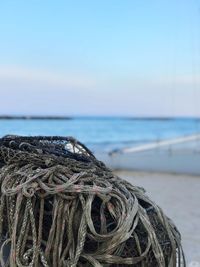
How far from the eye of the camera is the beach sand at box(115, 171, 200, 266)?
9.44ft

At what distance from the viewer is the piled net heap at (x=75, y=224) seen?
1303 mm

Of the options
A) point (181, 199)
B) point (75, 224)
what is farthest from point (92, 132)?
point (75, 224)

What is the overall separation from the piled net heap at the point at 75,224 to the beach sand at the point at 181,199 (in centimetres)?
118

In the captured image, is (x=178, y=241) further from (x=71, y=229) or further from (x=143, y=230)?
(x=71, y=229)

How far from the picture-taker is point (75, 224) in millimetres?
1318

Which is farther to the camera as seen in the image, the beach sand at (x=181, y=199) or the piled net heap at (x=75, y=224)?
the beach sand at (x=181, y=199)

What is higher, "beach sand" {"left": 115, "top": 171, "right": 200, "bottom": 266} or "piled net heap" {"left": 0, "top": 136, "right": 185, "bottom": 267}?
"piled net heap" {"left": 0, "top": 136, "right": 185, "bottom": 267}

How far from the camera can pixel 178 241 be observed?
4.81 feet

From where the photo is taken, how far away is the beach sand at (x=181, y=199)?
9.44 feet

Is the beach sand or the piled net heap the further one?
the beach sand

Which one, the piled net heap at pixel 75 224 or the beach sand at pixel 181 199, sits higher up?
the piled net heap at pixel 75 224

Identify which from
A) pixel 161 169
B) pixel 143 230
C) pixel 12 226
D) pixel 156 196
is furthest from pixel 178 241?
pixel 161 169

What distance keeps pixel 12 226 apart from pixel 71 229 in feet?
0.70

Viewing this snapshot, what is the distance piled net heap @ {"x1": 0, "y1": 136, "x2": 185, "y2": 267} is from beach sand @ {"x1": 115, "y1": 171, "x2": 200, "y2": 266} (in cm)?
118
